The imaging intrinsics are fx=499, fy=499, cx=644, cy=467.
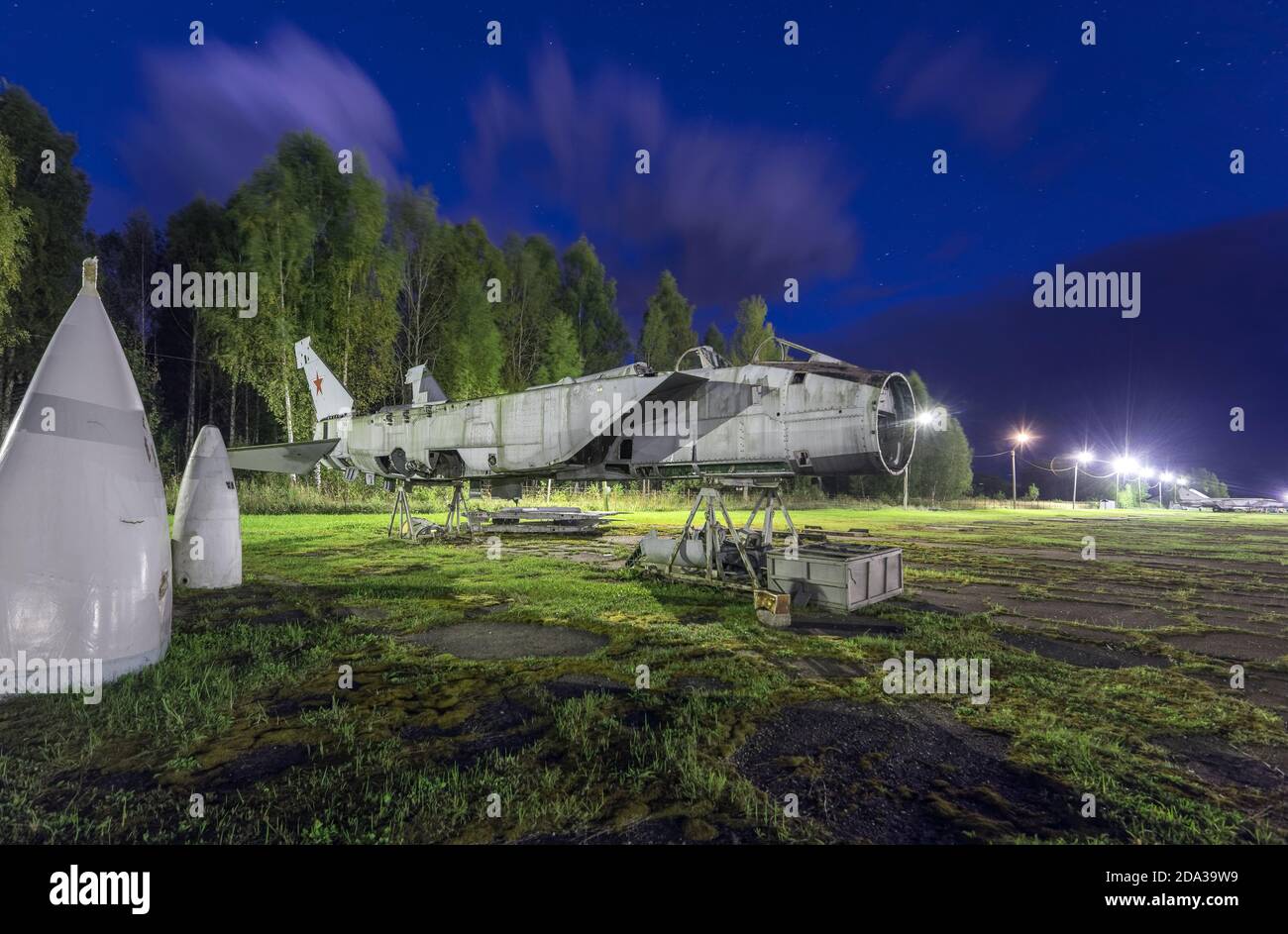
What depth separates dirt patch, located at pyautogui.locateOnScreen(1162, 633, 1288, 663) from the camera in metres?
5.75

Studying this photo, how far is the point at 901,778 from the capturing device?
3217 mm

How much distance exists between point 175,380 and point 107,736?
37.6 meters

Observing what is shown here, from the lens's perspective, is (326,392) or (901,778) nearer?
(901,778)

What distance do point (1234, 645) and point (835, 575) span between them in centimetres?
471

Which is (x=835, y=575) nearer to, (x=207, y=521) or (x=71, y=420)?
(x=71, y=420)

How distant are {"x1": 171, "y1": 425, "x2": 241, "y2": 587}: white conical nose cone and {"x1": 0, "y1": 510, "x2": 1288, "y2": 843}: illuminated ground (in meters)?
0.41

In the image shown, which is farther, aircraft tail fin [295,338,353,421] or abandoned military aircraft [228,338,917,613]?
aircraft tail fin [295,338,353,421]

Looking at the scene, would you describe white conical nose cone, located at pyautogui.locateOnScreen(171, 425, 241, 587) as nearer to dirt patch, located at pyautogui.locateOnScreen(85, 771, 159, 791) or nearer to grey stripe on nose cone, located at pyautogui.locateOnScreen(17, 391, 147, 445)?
grey stripe on nose cone, located at pyautogui.locateOnScreen(17, 391, 147, 445)

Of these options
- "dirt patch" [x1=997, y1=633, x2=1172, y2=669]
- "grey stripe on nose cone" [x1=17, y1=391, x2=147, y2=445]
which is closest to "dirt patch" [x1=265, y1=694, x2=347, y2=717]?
"grey stripe on nose cone" [x1=17, y1=391, x2=147, y2=445]

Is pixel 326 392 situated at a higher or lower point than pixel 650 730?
higher

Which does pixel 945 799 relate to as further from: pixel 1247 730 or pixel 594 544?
pixel 594 544

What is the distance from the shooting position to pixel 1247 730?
12.9ft

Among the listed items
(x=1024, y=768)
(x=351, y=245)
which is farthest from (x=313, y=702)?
(x=351, y=245)

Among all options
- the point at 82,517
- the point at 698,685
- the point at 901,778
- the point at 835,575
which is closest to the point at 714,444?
the point at 835,575
